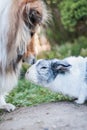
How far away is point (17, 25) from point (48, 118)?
116cm

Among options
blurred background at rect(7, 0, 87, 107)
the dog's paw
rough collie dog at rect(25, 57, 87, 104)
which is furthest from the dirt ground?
blurred background at rect(7, 0, 87, 107)

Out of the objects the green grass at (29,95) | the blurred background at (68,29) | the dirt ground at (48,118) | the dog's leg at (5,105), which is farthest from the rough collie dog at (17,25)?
the blurred background at (68,29)

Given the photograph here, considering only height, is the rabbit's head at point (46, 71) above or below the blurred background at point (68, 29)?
below

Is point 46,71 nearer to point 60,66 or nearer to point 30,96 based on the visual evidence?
point 60,66

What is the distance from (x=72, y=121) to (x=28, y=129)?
48 centimetres

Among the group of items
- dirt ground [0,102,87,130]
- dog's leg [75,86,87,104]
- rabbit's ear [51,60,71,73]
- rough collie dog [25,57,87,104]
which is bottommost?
dirt ground [0,102,87,130]

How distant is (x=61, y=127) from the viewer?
16.3 feet

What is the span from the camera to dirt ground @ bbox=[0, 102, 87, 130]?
5031mm

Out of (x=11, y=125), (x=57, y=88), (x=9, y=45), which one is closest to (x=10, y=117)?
(x=11, y=125)

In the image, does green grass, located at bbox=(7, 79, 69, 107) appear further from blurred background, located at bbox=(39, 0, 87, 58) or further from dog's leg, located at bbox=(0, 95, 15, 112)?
blurred background, located at bbox=(39, 0, 87, 58)

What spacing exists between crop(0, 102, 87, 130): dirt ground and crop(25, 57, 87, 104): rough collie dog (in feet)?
0.55

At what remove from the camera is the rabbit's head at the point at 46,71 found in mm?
5680

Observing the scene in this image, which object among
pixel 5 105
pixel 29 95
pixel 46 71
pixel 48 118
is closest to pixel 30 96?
pixel 29 95

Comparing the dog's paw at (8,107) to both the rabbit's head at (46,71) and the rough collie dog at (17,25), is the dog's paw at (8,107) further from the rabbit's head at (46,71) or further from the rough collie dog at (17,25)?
the rough collie dog at (17,25)
